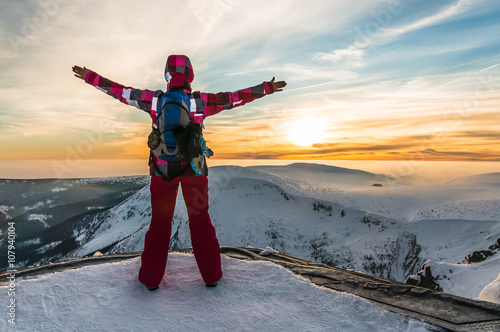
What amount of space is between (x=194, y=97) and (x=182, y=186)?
129 centimetres

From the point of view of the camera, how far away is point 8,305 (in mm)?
3021

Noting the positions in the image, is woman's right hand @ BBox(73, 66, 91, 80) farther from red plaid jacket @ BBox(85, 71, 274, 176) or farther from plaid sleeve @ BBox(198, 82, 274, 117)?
plaid sleeve @ BBox(198, 82, 274, 117)

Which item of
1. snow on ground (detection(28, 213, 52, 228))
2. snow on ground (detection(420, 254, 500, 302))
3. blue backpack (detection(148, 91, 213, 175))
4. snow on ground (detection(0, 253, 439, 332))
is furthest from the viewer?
snow on ground (detection(28, 213, 52, 228))

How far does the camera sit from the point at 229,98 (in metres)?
4.01

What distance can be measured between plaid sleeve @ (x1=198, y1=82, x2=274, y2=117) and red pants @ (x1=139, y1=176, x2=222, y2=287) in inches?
41.3

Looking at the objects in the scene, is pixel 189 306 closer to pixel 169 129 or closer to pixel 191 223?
pixel 191 223

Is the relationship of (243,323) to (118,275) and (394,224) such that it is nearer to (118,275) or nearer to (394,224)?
(118,275)

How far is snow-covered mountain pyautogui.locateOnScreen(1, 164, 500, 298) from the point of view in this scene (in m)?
19.8

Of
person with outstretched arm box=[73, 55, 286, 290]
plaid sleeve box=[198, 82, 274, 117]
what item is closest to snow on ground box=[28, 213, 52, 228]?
person with outstretched arm box=[73, 55, 286, 290]

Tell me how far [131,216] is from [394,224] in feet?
133

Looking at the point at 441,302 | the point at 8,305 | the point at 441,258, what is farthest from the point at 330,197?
the point at 8,305

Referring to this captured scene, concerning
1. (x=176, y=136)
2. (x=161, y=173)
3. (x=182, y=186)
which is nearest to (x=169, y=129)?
(x=176, y=136)

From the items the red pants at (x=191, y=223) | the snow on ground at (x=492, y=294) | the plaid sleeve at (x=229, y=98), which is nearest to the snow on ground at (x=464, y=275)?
the snow on ground at (x=492, y=294)

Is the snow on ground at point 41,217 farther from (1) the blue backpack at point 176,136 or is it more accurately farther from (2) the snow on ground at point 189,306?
(1) the blue backpack at point 176,136
